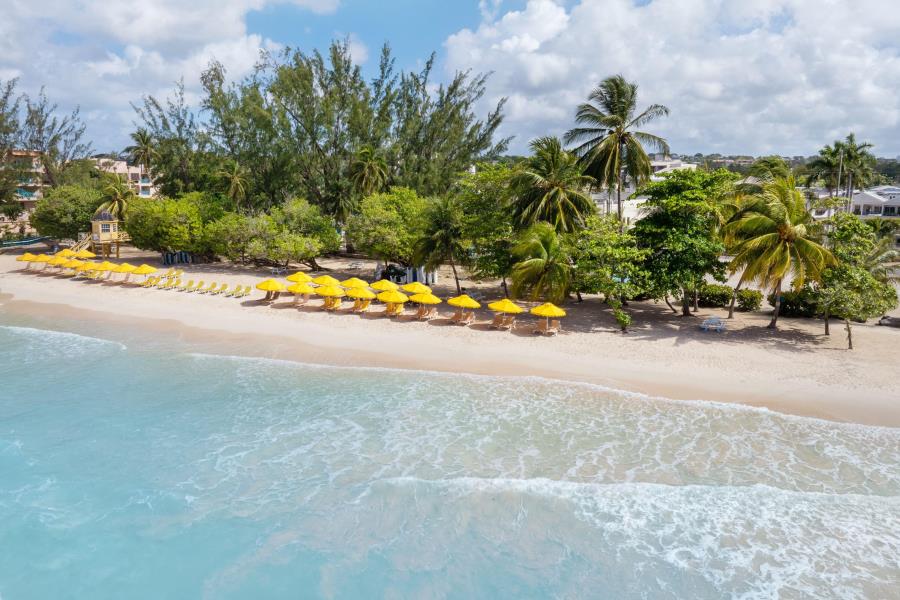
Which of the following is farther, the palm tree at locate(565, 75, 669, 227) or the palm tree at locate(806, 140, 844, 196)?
the palm tree at locate(806, 140, 844, 196)

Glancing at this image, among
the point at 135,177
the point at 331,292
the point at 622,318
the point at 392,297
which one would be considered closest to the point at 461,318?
the point at 392,297

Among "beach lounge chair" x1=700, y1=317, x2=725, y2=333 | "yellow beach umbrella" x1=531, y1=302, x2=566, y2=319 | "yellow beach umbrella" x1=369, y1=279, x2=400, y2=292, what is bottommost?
"beach lounge chair" x1=700, y1=317, x2=725, y2=333

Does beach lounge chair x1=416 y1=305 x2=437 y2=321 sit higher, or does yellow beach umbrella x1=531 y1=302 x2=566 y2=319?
yellow beach umbrella x1=531 y1=302 x2=566 y2=319

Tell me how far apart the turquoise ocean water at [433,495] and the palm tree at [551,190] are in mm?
10345

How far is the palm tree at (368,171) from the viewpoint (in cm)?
4225

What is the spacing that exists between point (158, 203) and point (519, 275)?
31.0m

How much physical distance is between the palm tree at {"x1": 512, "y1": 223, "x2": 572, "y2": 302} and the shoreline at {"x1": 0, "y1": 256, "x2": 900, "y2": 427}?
7.85 ft

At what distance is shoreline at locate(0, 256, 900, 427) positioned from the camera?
57.0 feet

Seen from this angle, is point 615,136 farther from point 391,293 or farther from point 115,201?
point 115,201

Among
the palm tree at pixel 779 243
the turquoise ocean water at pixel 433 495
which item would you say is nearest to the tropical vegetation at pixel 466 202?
the palm tree at pixel 779 243

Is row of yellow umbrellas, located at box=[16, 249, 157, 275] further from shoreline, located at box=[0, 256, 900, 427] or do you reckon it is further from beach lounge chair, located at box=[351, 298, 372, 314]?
beach lounge chair, located at box=[351, 298, 372, 314]

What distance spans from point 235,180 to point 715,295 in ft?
127

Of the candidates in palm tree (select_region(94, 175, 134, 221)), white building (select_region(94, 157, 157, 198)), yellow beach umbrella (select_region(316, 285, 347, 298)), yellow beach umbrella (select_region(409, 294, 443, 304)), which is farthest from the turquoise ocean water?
white building (select_region(94, 157, 157, 198))

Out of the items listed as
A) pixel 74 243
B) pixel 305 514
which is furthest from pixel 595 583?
pixel 74 243
